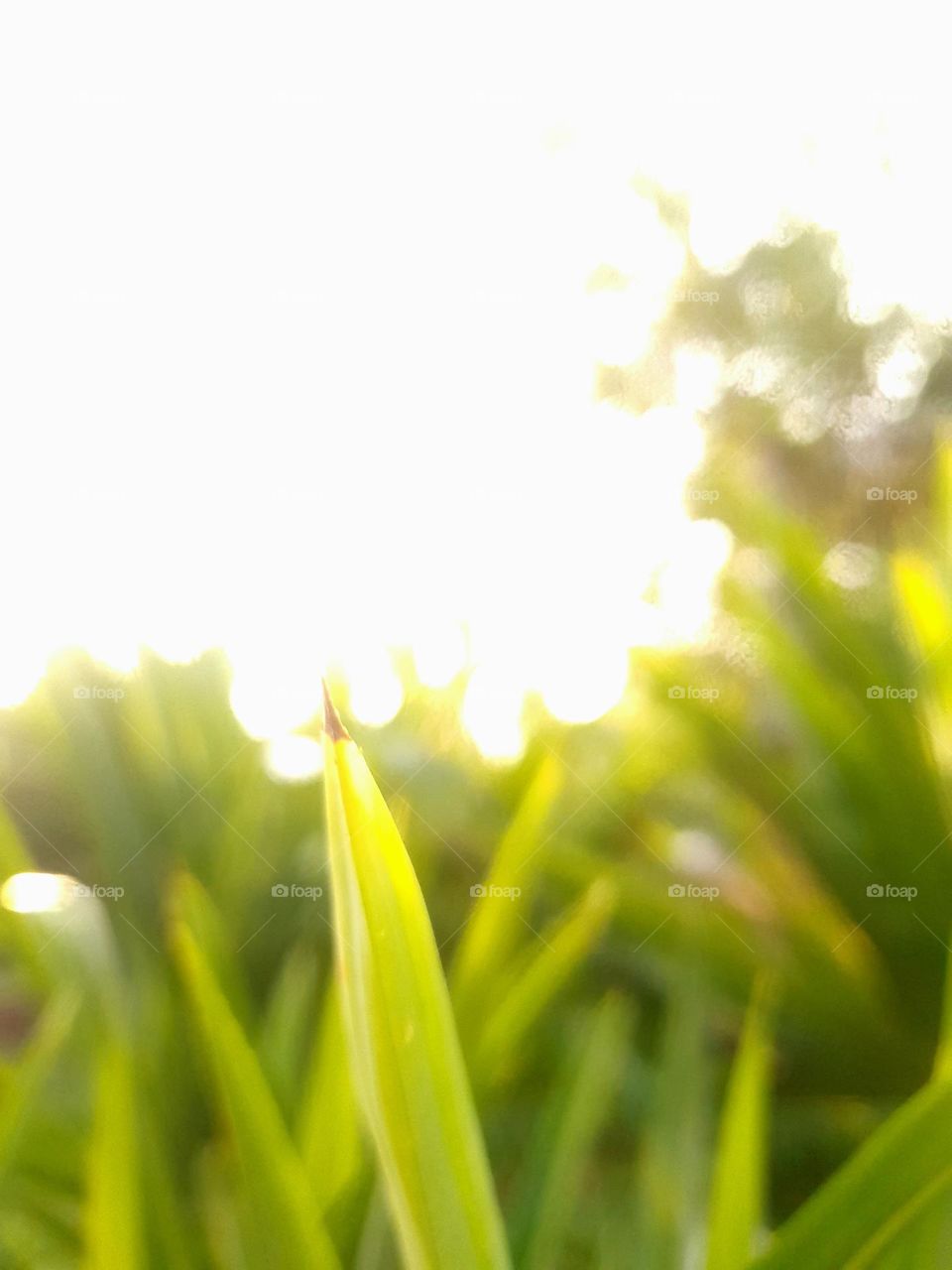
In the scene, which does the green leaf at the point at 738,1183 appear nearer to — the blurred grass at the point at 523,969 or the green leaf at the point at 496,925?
the blurred grass at the point at 523,969

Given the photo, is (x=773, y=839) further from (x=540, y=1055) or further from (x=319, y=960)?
(x=319, y=960)

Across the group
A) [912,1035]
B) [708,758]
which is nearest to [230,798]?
[708,758]

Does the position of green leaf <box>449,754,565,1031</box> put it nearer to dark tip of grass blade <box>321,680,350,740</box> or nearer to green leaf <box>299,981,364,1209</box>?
green leaf <box>299,981,364,1209</box>

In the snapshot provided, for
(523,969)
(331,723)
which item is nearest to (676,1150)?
(523,969)

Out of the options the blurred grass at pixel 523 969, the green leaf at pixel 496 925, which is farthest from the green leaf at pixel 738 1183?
the green leaf at pixel 496 925

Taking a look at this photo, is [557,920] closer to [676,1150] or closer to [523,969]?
[523,969]

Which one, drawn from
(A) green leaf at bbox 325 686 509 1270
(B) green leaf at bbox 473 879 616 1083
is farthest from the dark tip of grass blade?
(B) green leaf at bbox 473 879 616 1083

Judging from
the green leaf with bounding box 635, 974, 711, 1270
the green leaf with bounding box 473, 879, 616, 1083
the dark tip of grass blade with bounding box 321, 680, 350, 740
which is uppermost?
the dark tip of grass blade with bounding box 321, 680, 350, 740
